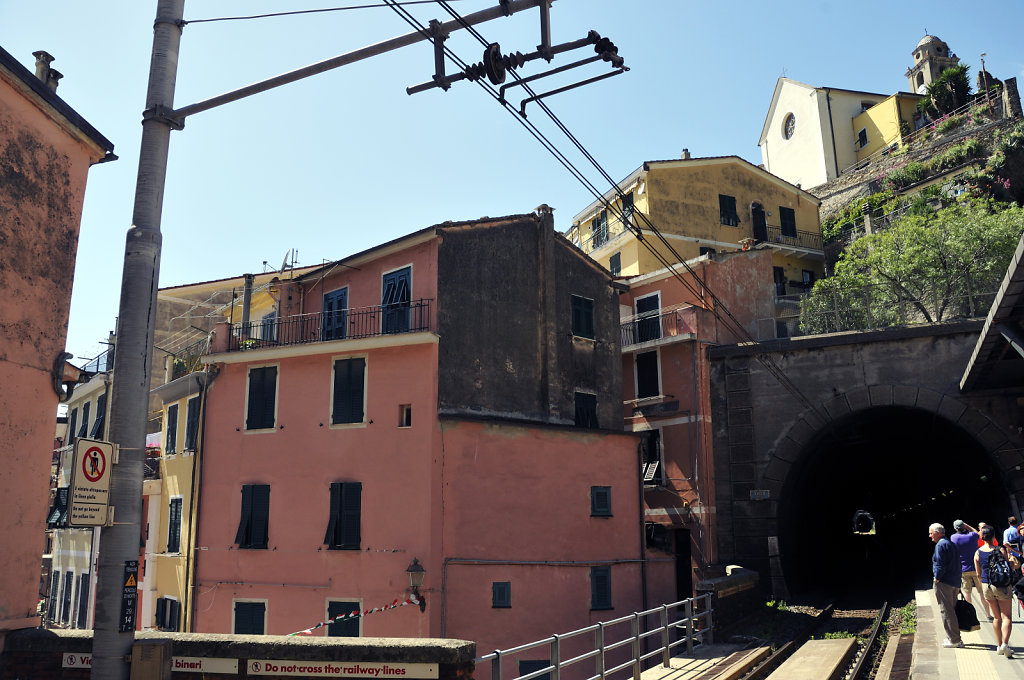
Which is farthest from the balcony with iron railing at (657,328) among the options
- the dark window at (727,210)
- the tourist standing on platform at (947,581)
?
the tourist standing on platform at (947,581)

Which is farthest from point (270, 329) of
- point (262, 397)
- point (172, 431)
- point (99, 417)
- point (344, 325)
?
point (99, 417)

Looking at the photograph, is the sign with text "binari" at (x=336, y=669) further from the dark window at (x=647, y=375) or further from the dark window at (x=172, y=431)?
the dark window at (x=647, y=375)

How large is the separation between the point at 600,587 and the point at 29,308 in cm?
1688

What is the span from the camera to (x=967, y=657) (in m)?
10.4

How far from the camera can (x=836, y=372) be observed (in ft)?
88.2

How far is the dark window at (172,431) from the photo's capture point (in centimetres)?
2555

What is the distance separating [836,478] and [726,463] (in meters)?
11.9

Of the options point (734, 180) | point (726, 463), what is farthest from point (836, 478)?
point (734, 180)

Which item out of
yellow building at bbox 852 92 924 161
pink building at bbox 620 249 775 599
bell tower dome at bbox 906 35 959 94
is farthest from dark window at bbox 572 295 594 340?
bell tower dome at bbox 906 35 959 94


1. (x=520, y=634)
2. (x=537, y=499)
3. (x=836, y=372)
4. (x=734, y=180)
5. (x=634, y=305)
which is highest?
(x=734, y=180)

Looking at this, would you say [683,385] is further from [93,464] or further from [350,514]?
[93,464]

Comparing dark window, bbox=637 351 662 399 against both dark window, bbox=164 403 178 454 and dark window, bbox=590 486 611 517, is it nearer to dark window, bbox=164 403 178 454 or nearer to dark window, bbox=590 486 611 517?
dark window, bbox=590 486 611 517

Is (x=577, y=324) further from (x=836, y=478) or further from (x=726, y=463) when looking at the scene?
(x=836, y=478)

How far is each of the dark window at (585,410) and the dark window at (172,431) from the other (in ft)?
42.2
